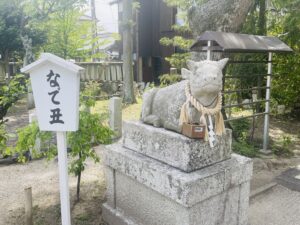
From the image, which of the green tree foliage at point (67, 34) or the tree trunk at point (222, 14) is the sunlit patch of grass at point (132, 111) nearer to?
the green tree foliage at point (67, 34)

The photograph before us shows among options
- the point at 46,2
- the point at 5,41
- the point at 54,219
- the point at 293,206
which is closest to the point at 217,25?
the point at 293,206

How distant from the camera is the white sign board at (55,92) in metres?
2.79

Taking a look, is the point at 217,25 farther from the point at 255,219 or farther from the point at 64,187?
the point at 64,187

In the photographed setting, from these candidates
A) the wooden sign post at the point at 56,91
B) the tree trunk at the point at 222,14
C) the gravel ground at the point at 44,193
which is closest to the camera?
the wooden sign post at the point at 56,91

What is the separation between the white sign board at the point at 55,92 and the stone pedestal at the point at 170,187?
975 mm

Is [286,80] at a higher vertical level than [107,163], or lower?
higher

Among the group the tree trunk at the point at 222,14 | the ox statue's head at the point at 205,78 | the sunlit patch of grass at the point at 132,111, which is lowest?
the sunlit patch of grass at the point at 132,111

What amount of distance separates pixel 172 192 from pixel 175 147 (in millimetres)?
450

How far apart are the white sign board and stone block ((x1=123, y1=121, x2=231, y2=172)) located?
3.11 ft

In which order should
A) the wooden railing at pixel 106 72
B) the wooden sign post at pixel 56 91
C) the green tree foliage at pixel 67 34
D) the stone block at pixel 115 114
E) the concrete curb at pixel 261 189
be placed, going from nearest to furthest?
the wooden sign post at pixel 56 91, the concrete curb at pixel 261 189, the stone block at pixel 115 114, the green tree foliage at pixel 67 34, the wooden railing at pixel 106 72

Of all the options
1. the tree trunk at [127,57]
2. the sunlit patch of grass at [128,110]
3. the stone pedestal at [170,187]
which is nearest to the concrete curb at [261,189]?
the stone pedestal at [170,187]

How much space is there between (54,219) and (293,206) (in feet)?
11.2

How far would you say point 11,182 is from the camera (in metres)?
5.20

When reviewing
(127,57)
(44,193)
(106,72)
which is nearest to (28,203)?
(44,193)
